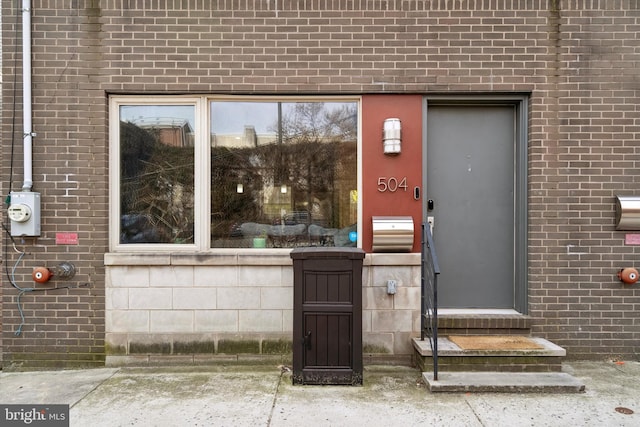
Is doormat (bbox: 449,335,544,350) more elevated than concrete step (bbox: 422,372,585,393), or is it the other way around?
doormat (bbox: 449,335,544,350)

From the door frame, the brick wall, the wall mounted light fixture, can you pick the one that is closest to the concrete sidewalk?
the brick wall

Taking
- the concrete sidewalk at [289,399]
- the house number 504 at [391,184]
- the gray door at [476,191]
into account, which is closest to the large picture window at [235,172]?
the house number 504 at [391,184]

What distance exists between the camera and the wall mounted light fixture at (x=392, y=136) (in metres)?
4.31

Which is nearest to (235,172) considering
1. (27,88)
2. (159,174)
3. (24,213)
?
(159,174)

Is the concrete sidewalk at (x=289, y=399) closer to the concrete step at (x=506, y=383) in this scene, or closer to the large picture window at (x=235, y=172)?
the concrete step at (x=506, y=383)

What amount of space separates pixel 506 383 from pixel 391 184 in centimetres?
222

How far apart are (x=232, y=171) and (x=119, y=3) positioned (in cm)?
217

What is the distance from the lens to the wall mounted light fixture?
431cm

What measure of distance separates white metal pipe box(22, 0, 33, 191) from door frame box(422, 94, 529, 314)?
425 cm

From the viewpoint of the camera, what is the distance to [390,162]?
439 cm

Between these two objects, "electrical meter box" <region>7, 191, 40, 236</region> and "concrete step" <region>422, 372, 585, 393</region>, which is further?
"electrical meter box" <region>7, 191, 40, 236</region>

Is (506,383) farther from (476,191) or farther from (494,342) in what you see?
(476,191)

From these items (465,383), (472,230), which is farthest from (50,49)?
(465,383)

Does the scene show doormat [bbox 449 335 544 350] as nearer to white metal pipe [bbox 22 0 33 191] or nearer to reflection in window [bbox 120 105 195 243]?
reflection in window [bbox 120 105 195 243]
